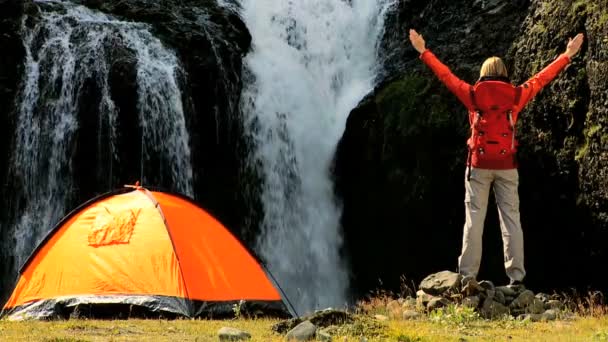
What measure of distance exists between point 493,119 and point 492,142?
29cm

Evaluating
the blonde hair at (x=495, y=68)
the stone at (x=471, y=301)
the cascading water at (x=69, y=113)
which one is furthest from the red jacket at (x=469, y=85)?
the cascading water at (x=69, y=113)

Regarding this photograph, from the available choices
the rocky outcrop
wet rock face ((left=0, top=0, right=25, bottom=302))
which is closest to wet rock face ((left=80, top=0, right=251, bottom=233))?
wet rock face ((left=0, top=0, right=25, bottom=302))

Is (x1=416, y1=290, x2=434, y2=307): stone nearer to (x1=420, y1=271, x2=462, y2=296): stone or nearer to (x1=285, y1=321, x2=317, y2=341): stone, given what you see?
(x1=420, y1=271, x2=462, y2=296): stone

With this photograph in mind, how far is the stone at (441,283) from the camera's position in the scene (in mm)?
9516

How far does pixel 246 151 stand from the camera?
19391 mm

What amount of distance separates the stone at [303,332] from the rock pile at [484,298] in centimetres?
279

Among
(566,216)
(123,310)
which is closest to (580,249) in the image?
(566,216)

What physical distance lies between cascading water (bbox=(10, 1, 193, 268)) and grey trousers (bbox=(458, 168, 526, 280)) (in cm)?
944

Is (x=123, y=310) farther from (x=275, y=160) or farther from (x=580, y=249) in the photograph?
(x=275, y=160)

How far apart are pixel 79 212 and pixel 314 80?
10.9 metres

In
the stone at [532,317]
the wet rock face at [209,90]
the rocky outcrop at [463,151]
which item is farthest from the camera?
the wet rock face at [209,90]

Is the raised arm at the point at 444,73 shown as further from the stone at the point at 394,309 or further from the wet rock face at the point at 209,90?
the wet rock face at the point at 209,90

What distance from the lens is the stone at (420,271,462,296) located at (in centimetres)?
952

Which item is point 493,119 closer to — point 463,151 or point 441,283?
point 441,283
